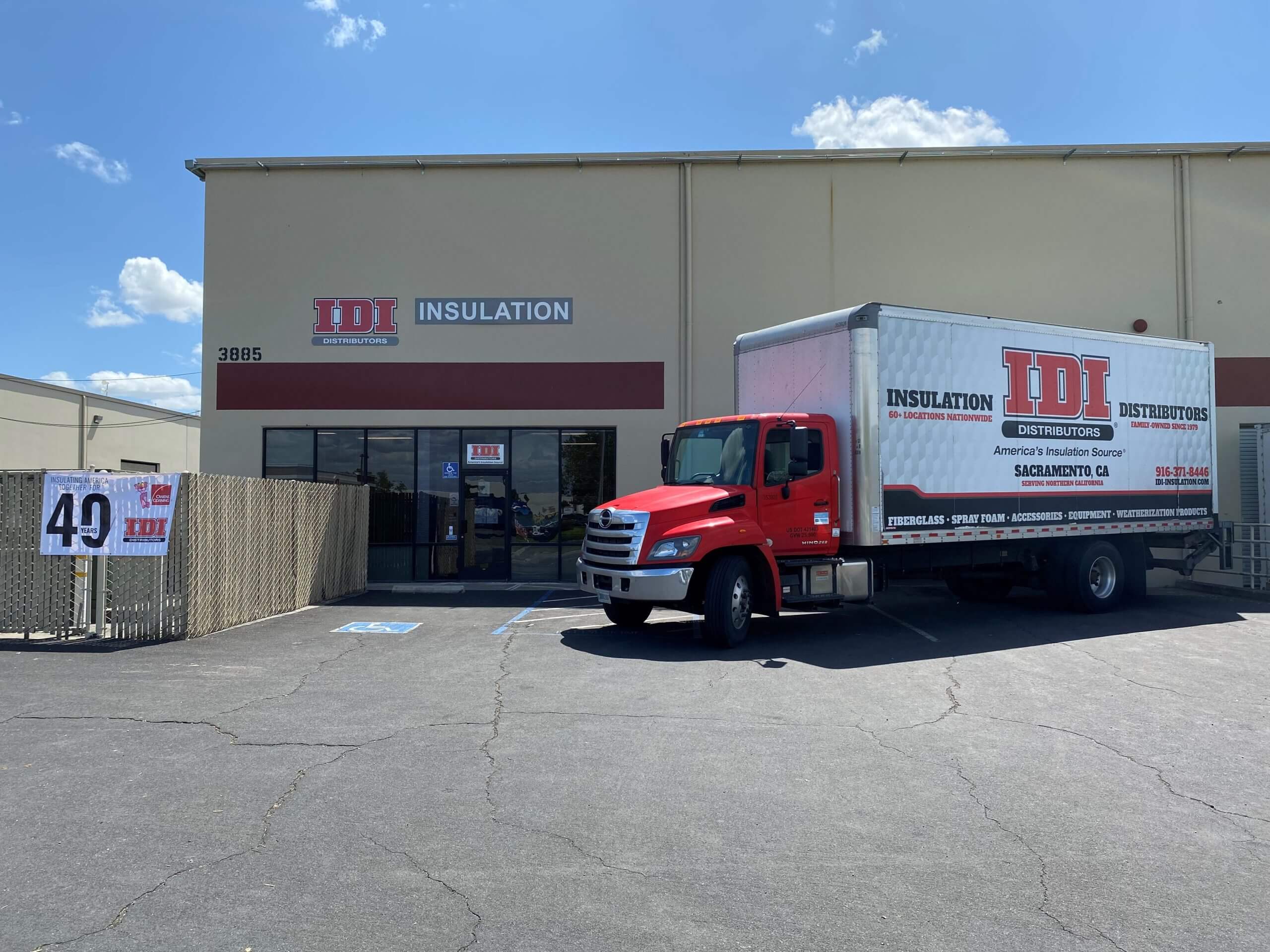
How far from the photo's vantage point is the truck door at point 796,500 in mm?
11445

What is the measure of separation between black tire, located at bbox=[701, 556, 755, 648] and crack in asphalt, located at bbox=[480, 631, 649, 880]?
2.59 meters

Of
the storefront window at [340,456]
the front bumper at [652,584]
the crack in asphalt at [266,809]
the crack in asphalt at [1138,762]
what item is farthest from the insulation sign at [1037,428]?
the storefront window at [340,456]

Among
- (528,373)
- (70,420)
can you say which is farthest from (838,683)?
(70,420)

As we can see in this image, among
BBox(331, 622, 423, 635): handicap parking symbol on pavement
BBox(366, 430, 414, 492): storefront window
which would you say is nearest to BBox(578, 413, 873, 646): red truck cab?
BBox(331, 622, 423, 635): handicap parking symbol on pavement

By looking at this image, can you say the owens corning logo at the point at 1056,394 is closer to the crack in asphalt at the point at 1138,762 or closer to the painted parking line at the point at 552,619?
the crack in asphalt at the point at 1138,762

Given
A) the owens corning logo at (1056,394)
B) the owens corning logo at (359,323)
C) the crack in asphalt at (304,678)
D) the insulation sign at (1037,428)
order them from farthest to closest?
the owens corning logo at (359,323)
the owens corning logo at (1056,394)
the insulation sign at (1037,428)
the crack in asphalt at (304,678)

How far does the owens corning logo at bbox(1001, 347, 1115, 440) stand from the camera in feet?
42.1

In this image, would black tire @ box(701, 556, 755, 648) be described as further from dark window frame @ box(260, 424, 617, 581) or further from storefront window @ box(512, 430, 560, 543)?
storefront window @ box(512, 430, 560, 543)

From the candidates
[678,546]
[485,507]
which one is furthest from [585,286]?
[678,546]

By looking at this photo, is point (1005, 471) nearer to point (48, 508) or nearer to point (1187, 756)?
point (1187, 756)

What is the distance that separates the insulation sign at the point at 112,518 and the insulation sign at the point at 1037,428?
30.1 ft

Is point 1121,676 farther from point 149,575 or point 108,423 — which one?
point 108,423

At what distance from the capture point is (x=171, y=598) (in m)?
11.6

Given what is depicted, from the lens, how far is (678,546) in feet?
35.4
